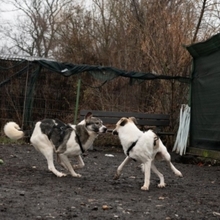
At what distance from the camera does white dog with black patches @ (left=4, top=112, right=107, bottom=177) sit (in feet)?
24.8

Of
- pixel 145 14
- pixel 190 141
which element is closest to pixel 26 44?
pixel 145 14

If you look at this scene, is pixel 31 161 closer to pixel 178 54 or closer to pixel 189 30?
pixel 178 54

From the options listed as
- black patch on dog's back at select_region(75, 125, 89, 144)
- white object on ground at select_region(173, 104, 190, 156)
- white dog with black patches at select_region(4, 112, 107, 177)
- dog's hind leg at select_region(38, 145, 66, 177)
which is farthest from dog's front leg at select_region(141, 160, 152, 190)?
white object on ground at select_region(173, 104, 190, 156)

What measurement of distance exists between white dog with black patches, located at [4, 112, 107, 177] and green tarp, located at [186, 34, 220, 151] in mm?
3691

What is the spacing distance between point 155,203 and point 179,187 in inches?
61.0

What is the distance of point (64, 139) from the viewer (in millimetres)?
7625

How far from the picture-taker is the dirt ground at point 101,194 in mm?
4828

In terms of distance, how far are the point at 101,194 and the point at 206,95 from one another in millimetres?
5848

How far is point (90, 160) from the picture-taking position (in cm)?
1023

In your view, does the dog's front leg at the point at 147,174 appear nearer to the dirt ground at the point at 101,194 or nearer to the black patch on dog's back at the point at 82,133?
the dirt ground at the point at 101,194

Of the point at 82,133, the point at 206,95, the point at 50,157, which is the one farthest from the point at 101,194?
the point at 206,95

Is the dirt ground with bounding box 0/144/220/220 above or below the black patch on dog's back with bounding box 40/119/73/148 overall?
below

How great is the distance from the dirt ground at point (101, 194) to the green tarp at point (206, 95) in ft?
4.72

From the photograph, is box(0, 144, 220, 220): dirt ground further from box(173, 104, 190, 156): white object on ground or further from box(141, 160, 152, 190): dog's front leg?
box(173, 104, 190, 156): white object on ground
